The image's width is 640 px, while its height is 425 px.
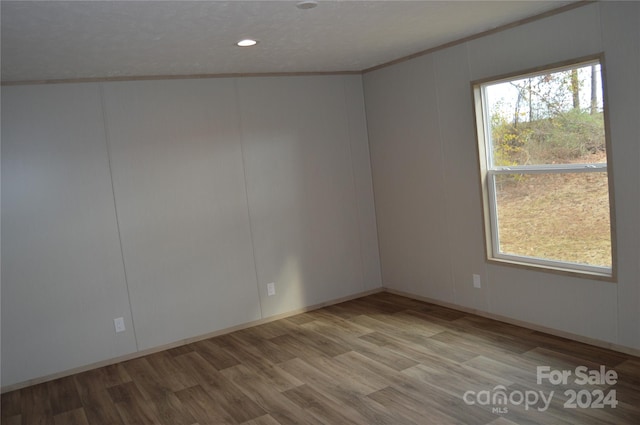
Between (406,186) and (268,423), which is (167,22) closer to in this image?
(268,423)

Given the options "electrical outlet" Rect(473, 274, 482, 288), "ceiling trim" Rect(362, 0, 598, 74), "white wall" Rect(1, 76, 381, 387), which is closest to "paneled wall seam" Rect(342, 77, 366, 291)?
"white wall" Rect(1, 76, 381, 387)

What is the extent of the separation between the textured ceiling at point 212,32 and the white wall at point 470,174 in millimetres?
263

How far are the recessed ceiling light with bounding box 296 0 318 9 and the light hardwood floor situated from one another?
2.35m

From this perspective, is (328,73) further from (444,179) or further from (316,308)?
(316,308)

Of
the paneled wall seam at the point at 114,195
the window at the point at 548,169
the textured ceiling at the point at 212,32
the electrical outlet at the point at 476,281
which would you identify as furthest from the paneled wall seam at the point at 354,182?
the paneled wall seam at the point at 114,195

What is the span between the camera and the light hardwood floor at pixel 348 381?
3088mm

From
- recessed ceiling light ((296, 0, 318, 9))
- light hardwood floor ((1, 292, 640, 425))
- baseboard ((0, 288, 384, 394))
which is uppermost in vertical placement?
recessed ceiling light ((296, 0, 318, 9))

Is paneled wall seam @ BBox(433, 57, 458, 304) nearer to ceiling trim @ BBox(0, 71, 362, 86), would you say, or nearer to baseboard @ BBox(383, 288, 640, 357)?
baseboard @ BBox(383, 288, 640, 357)

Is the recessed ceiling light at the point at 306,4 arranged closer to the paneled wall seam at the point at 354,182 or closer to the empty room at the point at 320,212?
the empty room at the point at 320,212

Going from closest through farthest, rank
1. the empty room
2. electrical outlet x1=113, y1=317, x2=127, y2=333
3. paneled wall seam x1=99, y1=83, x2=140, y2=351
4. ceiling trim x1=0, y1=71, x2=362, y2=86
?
the empty room → ceiling trim x1=0, y1=71, x2=362, y2=86 → paneled wall seam x1=99, y1=83, x2=140, y2=351 → electrical outlet x1=113, y1=317, x2=127, y2=333

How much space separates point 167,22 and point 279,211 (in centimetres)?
251

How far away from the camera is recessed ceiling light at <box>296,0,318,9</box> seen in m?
2.78

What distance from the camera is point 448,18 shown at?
3498 mm

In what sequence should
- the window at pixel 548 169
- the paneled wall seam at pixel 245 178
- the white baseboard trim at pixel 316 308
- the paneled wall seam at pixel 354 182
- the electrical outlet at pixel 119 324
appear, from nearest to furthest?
the window at pixel 548 169 < the white baseboard trim at pixel 316 308 < the electrical outlet at pixel 119 324 < the paneled wall seam at pixel 245 178 < the paneled wall seam at pixel 354 182
